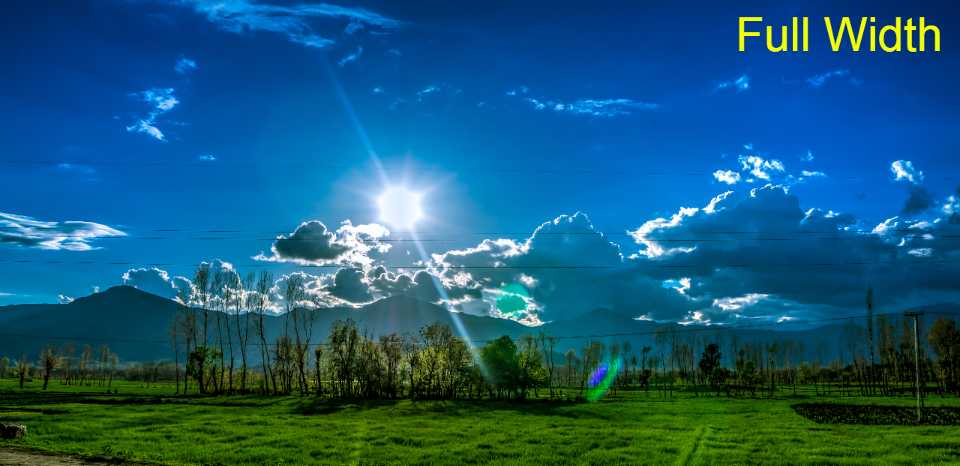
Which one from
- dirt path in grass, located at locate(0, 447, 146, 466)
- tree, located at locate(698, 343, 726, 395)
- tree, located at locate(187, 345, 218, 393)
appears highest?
dirt path in grass, located at locate(0, 447, 146, 466)

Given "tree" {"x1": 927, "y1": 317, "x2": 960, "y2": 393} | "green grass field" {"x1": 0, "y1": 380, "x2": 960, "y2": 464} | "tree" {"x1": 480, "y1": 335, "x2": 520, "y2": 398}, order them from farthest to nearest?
"tree" {"x1": 927, "y1": 317, "x2": 960, "y2": 393} → "tree" {"x1": 480, "y1": 335, "x2": 520, "y2": 398} → "green grass field" {"x1": 0, "y1": 380, "x2": 960, "y2": 464}

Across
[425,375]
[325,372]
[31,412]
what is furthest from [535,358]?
[31,412]

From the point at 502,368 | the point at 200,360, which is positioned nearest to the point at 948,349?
the point at 502,368

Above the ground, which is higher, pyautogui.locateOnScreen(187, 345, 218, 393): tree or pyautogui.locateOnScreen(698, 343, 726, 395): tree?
pyautogui.locateOnScreen(187, 345, 218, 393): tree

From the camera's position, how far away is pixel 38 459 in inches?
1275

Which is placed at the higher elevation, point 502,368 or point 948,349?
point 948,349

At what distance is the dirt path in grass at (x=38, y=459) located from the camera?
3112cm

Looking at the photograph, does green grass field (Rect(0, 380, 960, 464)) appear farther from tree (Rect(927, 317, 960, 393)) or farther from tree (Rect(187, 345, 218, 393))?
tree (Rect(927, 317, 960, 393))

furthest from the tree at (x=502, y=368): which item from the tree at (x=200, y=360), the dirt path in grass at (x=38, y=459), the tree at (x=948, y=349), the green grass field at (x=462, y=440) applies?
the tree at (x=948, y=349)

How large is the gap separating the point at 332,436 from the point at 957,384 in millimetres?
128301

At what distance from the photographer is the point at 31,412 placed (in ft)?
206

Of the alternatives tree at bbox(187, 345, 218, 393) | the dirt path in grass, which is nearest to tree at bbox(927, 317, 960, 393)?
tree at bbox(187, 345, 218, 393)

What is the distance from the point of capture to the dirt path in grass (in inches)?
1225

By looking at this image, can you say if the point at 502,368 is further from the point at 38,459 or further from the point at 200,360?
the point at 38,459
